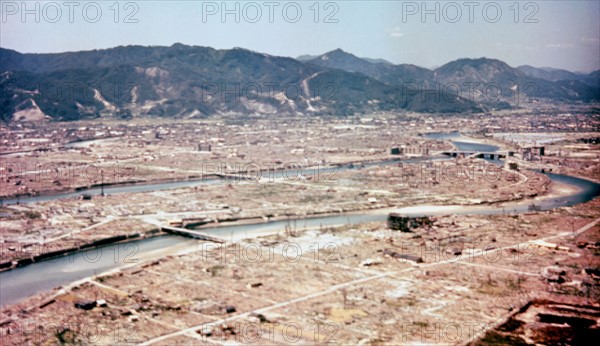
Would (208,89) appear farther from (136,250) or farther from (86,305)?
(86,305)

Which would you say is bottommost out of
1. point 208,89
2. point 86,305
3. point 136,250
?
point 86,305

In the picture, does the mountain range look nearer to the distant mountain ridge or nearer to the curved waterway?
the distant mountain ridge

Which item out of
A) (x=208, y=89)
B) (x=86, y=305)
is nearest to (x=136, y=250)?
(x=86, y=305)

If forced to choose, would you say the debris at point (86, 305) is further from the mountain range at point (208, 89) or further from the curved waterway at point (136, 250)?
the mountain range at point (208, 89)

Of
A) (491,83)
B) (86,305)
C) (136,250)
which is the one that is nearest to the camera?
(86,305)

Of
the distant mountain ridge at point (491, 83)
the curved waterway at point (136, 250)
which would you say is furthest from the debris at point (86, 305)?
the distant mountain ridge at point (491, 83)

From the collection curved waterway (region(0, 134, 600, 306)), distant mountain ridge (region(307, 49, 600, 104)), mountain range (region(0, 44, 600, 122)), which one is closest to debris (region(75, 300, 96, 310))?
curved waterway (region(0, 134, 600, 306))
